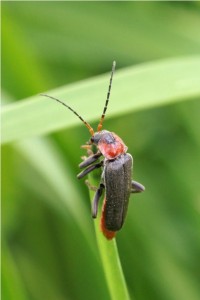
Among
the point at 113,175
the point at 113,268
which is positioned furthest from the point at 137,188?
the point at 113,268

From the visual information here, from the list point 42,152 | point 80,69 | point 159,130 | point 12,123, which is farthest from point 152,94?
point 80,69

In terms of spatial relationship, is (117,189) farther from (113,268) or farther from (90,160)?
(113,268)

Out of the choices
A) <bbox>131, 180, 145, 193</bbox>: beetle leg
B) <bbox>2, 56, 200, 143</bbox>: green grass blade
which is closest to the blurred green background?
<bbox>131, 180, 145, 193</bbox>: beetle leg

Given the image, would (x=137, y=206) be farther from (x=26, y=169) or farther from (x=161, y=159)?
(x=26, y=169)

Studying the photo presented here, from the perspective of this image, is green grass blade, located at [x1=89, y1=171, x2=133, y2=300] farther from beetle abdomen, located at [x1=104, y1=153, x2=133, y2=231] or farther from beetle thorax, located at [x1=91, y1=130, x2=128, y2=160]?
beetle thorax, located at [x1=91, y1=130, x2=128, y2=160]

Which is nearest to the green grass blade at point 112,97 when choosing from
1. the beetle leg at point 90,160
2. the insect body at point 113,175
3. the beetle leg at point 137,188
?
the insect body at point 113,175
